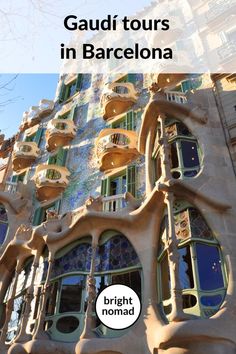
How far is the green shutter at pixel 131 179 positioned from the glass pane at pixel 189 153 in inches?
99.7

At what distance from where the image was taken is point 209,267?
8281 mm

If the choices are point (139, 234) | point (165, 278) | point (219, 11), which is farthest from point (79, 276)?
point (219, 11)

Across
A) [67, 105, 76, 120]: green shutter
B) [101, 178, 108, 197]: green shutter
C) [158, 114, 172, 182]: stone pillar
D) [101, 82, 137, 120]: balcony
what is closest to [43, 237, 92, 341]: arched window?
[101, 178, 108, 197]: green shutter

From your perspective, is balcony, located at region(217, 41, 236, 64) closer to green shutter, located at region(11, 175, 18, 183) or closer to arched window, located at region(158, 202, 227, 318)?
arched window, located at region(158, 202, 227, 318)

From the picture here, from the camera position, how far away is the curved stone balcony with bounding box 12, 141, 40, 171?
18.2 meters

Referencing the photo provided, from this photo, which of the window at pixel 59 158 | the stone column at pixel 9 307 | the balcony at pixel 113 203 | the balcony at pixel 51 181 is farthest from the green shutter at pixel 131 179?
the stone column at pixel 9 307

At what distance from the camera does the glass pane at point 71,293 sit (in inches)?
392

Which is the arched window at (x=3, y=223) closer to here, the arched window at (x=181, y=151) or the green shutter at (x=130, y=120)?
the green shutter at (x=130, y=120)

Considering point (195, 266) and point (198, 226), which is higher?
point (198, 226)

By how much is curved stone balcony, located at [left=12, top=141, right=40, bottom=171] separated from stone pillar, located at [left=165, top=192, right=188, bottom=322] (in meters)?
10.9

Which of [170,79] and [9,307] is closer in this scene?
[9,307]

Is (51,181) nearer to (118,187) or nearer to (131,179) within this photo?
(118,187)

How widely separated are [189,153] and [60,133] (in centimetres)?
815

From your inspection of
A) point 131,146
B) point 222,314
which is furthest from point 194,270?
point 131,146
